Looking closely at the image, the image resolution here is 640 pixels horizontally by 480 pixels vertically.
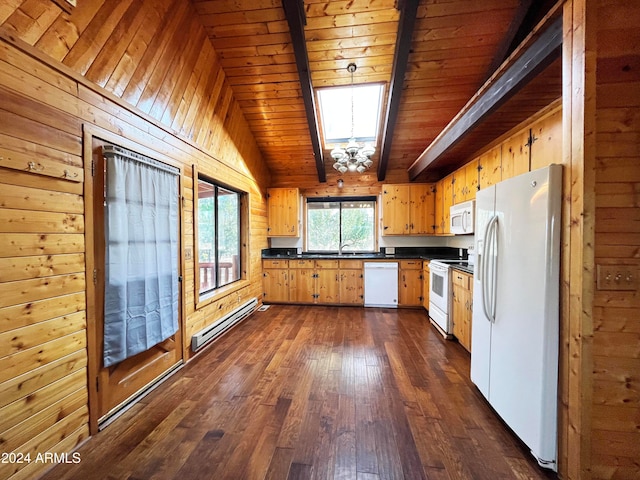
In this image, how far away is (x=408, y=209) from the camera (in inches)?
194

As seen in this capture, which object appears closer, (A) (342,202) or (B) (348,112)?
(B) (348,112)

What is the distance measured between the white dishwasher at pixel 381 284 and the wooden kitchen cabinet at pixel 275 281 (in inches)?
61.0

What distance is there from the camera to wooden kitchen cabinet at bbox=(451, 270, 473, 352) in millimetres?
2850

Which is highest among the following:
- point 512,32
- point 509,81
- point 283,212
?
point 512,32

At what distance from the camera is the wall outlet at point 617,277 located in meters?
1.29

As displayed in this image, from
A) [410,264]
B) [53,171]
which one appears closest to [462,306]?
[410,264]

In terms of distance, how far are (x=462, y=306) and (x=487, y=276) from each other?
1.31 metres

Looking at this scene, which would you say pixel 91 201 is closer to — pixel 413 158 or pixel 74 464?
pixel 74 464

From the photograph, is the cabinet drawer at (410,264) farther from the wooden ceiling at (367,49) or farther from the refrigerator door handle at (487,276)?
the refrigerator door handle at (487,276)

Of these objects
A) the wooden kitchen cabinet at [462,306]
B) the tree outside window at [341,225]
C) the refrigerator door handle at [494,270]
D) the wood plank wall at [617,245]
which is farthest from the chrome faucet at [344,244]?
the wood plank wall at [617,245]

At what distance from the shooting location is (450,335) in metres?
3.30

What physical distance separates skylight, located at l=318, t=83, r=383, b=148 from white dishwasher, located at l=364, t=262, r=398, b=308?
92.3 inches

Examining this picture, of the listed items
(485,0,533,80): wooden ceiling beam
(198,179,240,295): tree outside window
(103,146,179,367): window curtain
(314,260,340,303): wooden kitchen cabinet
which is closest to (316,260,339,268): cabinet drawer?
(314,260,340,303): wooden kitchen cabinet

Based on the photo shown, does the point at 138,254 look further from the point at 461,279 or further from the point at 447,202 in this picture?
the point at 447,202
